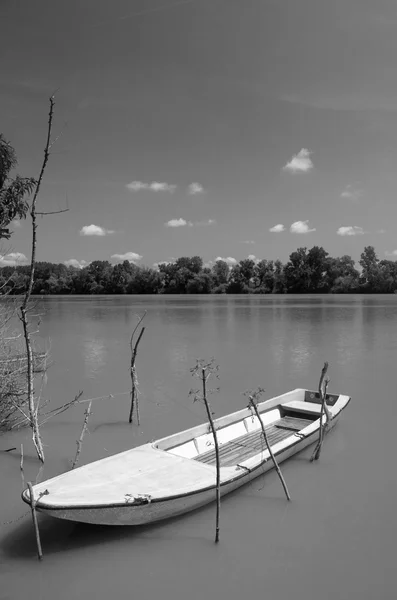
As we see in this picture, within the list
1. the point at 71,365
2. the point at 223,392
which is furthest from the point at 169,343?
the point at 223,392

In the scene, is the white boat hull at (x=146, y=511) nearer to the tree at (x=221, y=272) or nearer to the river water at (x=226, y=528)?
the river water at (x=226, y=528)

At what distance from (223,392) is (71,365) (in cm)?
787

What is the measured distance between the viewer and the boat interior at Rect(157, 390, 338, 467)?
849cm

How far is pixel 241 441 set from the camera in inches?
372

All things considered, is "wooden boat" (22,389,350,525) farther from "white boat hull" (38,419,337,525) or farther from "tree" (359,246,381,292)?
"tree" (359,246,381,292)

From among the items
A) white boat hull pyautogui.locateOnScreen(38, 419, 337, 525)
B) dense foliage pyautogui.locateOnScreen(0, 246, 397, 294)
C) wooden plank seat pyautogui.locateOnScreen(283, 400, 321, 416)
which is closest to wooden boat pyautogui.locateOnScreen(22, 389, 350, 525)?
white boat hull pyautogui.locateOnScreen(38, 419, 337, 525)

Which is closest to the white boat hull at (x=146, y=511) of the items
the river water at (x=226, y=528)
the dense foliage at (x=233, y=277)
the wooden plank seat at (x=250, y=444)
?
the river water at (x=226, y=528)

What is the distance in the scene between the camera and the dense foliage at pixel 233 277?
104 metres

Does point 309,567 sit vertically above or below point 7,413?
below

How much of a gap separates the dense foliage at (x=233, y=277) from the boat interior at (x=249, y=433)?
90.7m

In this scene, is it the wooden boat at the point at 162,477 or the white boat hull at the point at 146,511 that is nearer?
the white boat hull at the point at 146,511

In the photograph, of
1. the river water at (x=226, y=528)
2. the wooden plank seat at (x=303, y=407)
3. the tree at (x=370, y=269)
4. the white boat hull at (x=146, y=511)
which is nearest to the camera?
the river water at (x=226, y=528)

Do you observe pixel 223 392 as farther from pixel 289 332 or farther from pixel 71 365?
pixel 289 332

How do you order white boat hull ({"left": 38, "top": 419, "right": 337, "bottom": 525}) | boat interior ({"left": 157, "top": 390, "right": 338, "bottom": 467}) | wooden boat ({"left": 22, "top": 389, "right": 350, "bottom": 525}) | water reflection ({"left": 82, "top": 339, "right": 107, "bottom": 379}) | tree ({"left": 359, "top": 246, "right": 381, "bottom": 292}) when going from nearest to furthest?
white boat hull ({"left": 38, "top": 419, "right": 337, "bottom": 525}), wooden boat ({"left": 22, "top": 389, "right": 350, "bottom": 525}), boat interior ({"left": 157, "top": 390, "right": 338, "bottom": 467}), water reflection ({"left": 82, "top": 339, "right": 107, "bottom": 379}), tree ({"left": 359, "top": 246, "right": 381, "bottom": 292})
